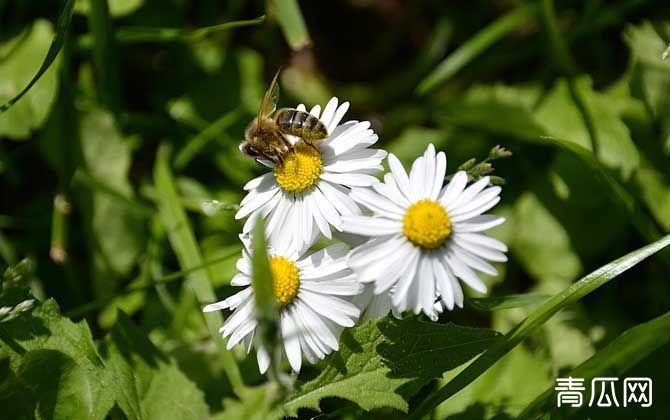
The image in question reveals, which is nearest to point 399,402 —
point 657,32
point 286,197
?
point 286,197

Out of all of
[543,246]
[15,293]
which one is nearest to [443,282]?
[15,293]

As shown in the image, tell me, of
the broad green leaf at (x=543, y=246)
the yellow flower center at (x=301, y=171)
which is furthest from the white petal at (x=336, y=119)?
the broad green leaf at (x=543, y=246)

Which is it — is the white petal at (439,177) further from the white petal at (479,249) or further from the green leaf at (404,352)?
the green leaf at (404,352)

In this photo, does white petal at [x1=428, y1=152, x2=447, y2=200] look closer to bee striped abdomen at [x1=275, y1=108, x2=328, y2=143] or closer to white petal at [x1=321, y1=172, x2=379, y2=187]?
white petal at [x1=321, y1=172, x2=379, y2=187]

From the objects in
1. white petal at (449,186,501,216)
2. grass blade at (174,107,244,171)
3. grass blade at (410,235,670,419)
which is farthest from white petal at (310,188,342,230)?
grass blade at (174,107,244,171)

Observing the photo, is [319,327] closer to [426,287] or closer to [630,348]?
[426,287]

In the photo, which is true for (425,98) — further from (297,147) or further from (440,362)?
(440,362)
